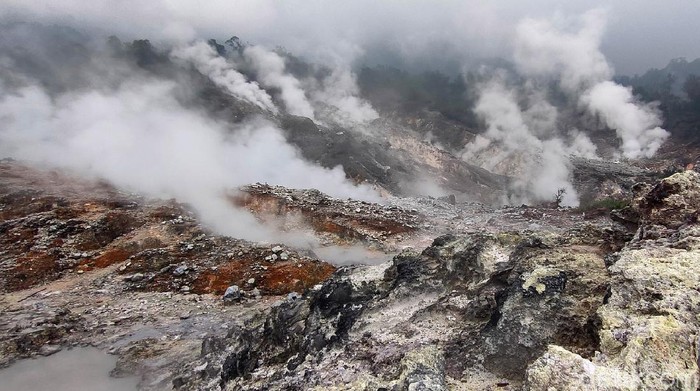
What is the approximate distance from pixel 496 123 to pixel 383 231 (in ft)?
204

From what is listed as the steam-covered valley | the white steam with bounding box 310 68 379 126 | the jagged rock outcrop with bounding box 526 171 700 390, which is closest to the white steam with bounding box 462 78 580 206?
the steam-covered valley

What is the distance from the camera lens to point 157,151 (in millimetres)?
33531

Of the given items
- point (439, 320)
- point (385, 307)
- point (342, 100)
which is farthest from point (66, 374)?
point (342, 100)

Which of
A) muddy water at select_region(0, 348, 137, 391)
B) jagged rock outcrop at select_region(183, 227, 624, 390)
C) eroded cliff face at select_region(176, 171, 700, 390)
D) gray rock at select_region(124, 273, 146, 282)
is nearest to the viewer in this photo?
eroded cliff face at select_region(176, 171, 700, 390)

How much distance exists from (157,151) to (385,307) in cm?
3076

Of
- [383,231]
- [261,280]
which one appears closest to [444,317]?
[261,280]

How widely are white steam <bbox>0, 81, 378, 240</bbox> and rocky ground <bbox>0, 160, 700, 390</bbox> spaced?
5850mm

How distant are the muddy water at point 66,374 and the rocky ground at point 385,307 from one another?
15.0 inches

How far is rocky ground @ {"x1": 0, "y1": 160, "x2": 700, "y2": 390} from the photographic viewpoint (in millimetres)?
4645

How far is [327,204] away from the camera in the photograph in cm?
2736

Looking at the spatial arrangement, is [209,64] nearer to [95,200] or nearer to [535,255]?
[95,200]

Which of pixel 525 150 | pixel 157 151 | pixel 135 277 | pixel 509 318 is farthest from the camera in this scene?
pixel 525 150

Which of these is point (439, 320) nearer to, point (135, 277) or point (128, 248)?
point (135, 277)

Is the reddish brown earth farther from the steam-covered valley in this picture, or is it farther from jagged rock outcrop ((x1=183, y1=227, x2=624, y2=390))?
jagged rock outcrop ((x1=183, y1=227, x2=624, y2=390))
